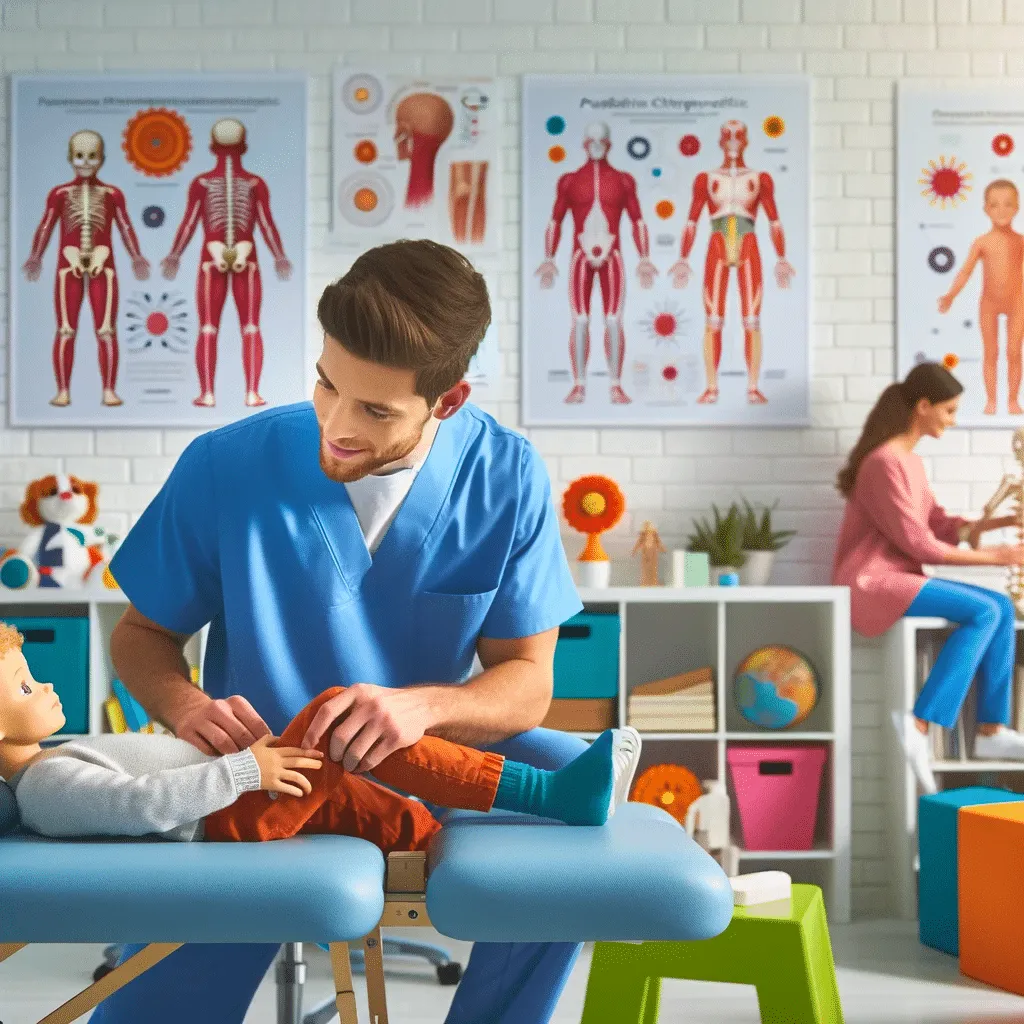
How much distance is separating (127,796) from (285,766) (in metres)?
0.17

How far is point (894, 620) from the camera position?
3584 millimetres

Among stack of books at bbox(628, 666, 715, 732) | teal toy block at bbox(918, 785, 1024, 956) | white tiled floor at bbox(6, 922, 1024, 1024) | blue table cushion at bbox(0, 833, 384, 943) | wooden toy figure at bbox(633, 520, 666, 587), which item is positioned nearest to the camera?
blue table cushion at bbox(0, 833, 384, 943)

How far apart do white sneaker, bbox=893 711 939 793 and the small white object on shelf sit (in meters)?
1.43

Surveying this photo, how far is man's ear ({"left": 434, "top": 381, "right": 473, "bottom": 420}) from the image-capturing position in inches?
62.3

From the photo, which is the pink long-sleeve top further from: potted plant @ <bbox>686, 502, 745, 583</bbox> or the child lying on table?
the child lying on table

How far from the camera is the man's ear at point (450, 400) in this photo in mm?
1582

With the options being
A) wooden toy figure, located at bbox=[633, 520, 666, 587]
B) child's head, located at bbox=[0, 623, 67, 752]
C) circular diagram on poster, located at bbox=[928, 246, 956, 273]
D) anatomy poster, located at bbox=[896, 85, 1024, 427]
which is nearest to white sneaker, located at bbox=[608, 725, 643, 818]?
child's head, located at bbox=[0, 623, 67, 752]

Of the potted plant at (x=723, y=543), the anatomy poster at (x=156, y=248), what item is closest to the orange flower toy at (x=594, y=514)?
the potted plant at (x=723, y=543)

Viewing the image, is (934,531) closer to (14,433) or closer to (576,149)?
(576,149)

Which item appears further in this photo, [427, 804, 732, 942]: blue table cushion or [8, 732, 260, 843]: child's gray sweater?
[8, 732, 260, 843]: child's gray sweater

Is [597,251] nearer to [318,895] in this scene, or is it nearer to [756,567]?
[756,567]

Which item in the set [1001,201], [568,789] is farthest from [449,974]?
[1001,201]

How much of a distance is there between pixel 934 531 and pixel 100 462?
2419mm

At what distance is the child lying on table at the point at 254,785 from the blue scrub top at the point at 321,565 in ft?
0.75
